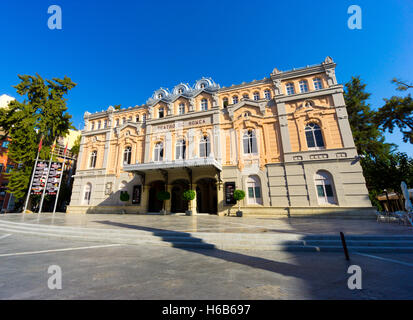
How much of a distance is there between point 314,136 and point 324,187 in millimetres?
5252

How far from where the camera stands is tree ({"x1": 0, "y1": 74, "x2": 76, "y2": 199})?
76.2 feet

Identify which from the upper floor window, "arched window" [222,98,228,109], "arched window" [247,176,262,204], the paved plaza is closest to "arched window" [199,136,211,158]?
"arched window" [222,98,228,109]

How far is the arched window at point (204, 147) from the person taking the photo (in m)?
20.6

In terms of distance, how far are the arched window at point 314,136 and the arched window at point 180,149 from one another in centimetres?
1395

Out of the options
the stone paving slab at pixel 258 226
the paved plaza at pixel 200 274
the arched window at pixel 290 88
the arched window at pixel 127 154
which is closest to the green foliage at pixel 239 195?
the stone paving slab at pixel 258 226

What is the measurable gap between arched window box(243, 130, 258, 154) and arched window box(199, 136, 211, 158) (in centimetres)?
434

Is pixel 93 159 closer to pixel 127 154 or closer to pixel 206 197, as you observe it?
pixel 127 154

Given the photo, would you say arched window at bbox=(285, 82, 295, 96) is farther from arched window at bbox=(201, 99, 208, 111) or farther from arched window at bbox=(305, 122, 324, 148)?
arched window at bbox=(201, 99, 208, 111)

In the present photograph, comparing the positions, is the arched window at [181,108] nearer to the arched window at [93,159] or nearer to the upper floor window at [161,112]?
the upper floor window at [161,112]

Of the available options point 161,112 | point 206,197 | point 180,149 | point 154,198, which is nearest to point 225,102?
point 180,149

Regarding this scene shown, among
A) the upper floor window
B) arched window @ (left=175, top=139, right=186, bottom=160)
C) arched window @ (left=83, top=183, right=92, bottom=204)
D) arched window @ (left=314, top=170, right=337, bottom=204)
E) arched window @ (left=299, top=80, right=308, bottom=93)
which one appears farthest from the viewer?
the upper floor window

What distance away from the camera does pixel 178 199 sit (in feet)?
80.5
